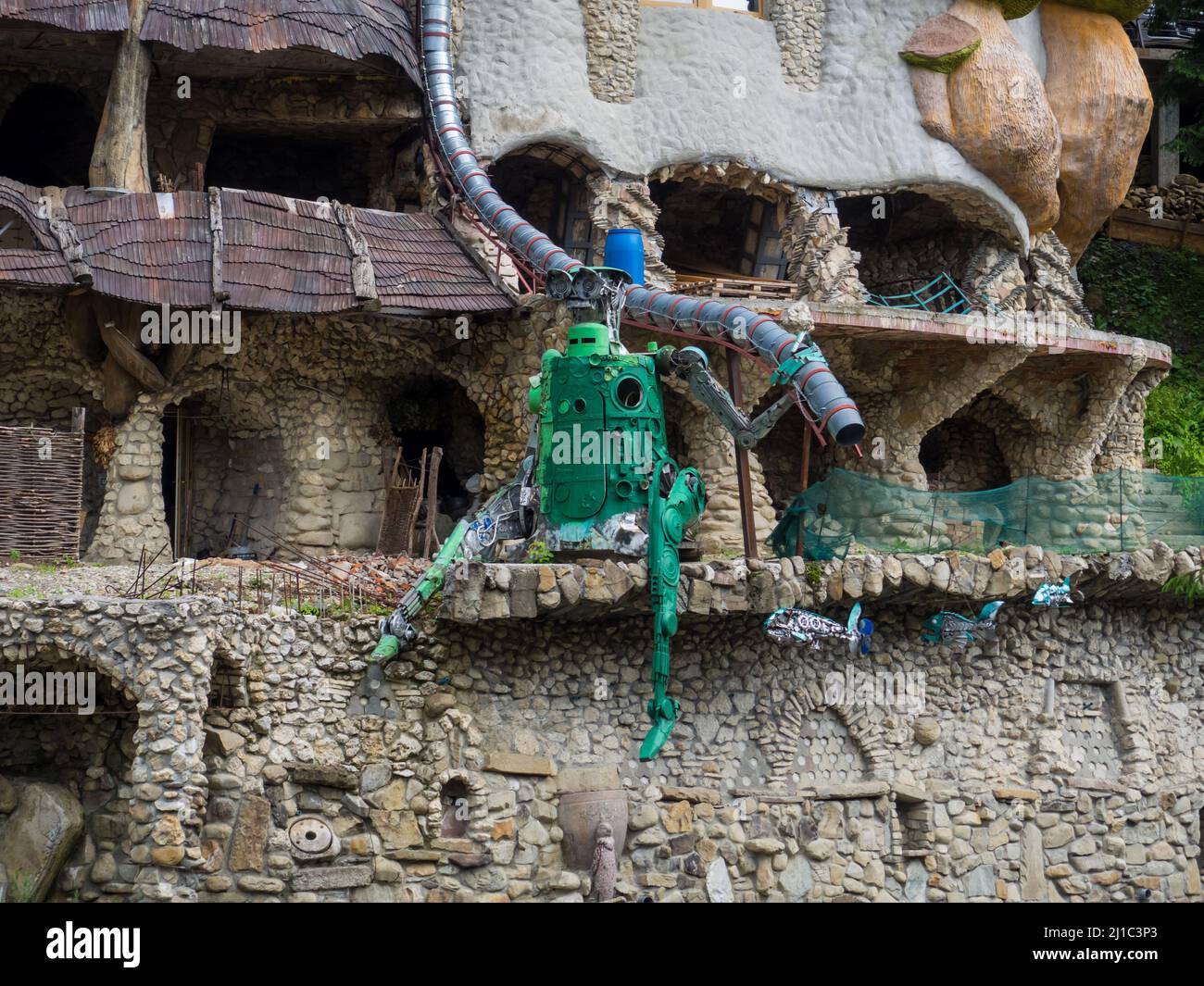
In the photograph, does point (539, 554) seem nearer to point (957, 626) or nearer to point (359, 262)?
point (957, 626)

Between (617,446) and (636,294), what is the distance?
293cm

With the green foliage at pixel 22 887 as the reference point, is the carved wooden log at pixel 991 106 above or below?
above

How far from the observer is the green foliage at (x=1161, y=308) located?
99.1 feet

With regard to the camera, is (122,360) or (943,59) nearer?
(122,360)

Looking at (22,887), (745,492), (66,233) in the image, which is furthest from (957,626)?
(66,233)

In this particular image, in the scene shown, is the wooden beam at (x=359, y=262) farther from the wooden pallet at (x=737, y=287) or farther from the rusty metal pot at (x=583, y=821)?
the rusty metal pot at (x=583, y=821)

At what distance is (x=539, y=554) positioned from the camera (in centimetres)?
1880

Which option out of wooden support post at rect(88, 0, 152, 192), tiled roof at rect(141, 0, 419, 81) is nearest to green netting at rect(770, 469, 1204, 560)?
tiled roof at rect(141, 0, 419, 81)

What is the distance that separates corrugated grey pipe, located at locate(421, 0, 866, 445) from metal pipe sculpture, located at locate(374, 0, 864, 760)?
2 centimetres

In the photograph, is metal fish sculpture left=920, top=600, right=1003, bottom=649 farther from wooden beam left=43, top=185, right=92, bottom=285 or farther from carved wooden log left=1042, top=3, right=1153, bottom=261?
wooden beam left=43, top=185, right=92, bottom=285

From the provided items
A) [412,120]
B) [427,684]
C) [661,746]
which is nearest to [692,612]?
[661,746]

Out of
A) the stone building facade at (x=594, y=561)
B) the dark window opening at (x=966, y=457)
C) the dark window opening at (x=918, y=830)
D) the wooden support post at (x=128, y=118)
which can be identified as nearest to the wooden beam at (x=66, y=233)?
the stone building facade at (x=594, y=561)

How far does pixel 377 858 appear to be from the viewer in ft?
59.8

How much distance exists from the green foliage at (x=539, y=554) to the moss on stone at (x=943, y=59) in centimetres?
1178
